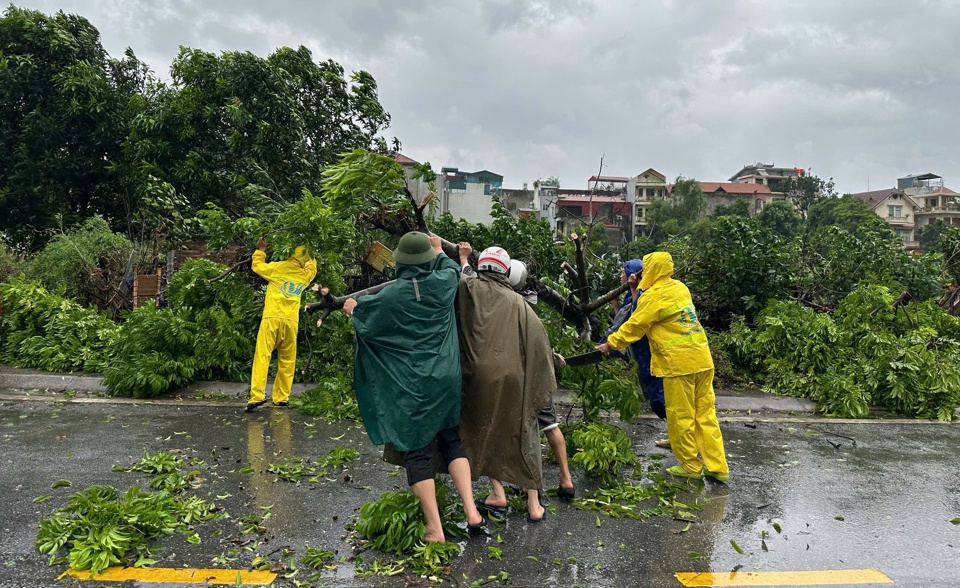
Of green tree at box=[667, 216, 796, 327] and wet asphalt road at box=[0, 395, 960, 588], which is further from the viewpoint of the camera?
green tree at box=[667, 216, 796, 327]

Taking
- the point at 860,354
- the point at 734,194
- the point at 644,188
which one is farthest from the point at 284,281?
the point at 734,194

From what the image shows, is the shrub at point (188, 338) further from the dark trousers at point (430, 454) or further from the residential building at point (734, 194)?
the residential building at point (734, 194)

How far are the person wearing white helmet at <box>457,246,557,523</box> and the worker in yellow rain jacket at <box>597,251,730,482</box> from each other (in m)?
1.29

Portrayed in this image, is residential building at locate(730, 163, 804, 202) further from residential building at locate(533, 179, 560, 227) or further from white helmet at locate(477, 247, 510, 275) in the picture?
white helmet at locate(477, 247, 510, 275)

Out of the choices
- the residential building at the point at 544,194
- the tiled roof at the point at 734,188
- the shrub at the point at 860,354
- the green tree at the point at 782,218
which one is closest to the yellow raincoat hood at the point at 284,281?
the shrub at the point at 860,354

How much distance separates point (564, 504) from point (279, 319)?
413 cm

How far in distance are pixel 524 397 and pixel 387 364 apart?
0.91m

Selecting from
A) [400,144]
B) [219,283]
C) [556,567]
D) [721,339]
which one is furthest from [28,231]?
[556,567]

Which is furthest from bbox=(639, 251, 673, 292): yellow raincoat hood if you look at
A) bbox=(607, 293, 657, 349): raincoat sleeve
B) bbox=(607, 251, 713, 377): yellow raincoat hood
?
bbox=(607, 293, 657, 349): raincoat sleeve

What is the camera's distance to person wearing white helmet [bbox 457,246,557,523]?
4.17 metres

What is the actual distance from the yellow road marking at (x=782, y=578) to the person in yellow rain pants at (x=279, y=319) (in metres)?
5.17

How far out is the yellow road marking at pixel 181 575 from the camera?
11.2 ft

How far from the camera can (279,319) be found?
24.6 feet

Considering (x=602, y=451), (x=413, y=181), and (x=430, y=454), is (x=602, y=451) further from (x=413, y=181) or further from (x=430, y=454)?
(x=413, y=181)
